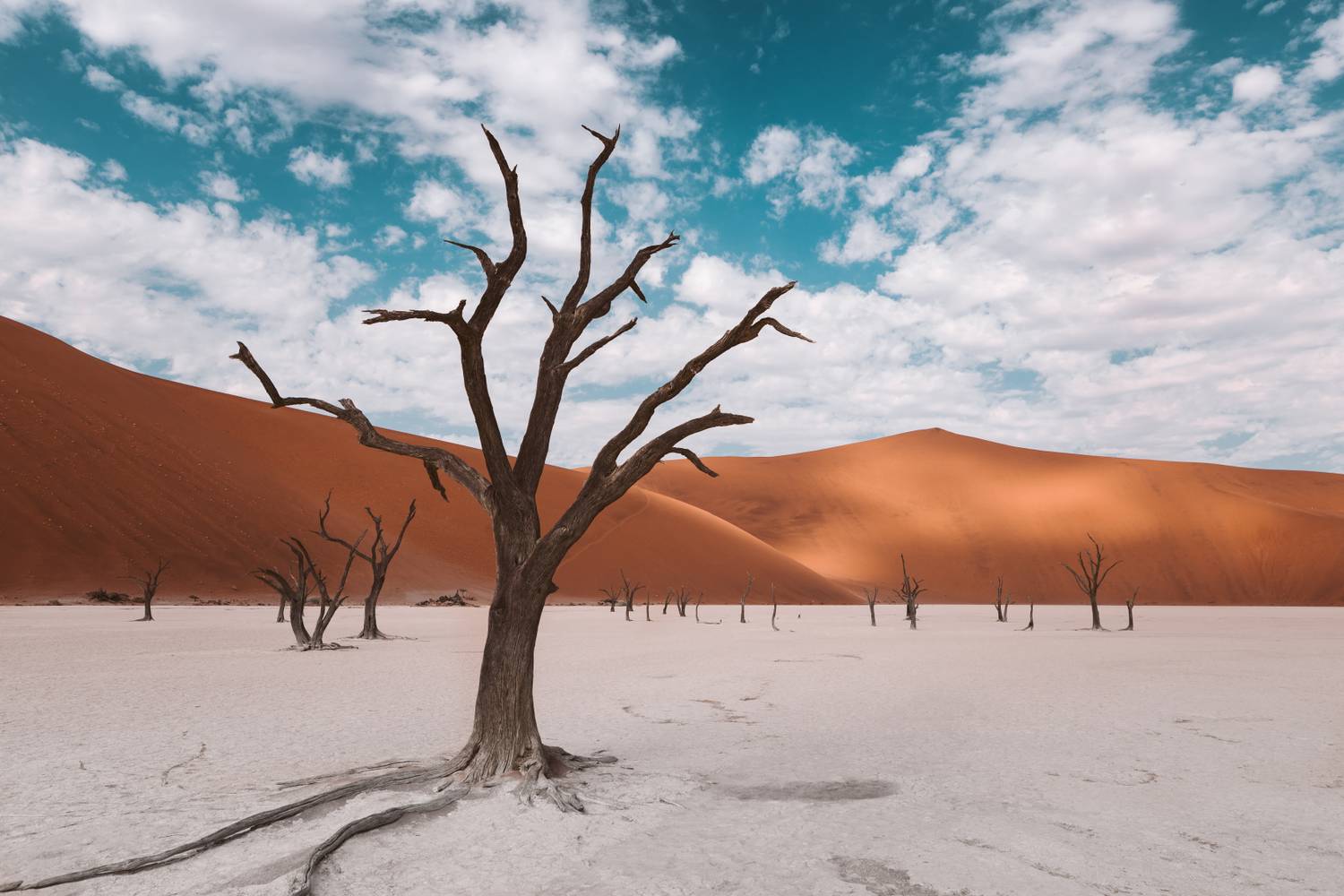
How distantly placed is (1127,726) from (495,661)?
6.90m

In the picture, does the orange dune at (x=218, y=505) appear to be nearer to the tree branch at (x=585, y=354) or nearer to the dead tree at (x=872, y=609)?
the dead tree at (x=872, y=609)

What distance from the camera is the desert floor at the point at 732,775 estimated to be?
4.41 metres

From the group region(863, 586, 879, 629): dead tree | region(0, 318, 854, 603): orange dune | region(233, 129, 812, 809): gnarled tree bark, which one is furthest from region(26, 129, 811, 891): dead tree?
region(0, 318, 854, 603): orange dune

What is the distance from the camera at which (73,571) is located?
3588cm

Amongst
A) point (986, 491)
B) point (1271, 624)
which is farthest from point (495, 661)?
point (986, 491)

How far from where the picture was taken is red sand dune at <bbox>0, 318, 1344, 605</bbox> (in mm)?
40281

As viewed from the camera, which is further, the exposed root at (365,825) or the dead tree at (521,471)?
the dead tree at (521,471)

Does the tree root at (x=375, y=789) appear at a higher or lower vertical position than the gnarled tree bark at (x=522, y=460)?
lower

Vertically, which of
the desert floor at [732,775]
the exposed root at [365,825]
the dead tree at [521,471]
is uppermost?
the dead tree at [521,471]

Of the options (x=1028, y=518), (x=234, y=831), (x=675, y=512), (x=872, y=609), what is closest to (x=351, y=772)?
(x=234, y=831)

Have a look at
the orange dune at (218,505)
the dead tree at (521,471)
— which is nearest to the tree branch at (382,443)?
the dead tree at (521,471)

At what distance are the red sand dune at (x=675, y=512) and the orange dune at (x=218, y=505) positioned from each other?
0.47 feet

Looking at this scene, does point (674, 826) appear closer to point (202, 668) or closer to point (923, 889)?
point (923, 889)

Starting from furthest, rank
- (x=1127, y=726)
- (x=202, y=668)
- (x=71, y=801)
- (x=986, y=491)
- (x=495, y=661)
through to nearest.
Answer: (x=986, y=491) → (x=202, y=668) → (x=1127, y=726) → (x=495, y=661) → (x=71, y=801)
